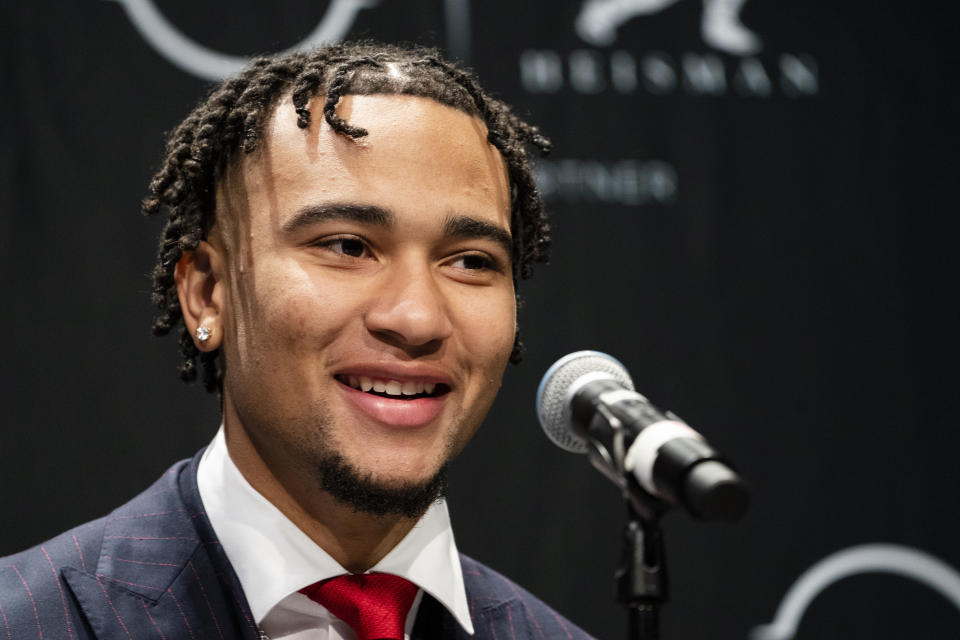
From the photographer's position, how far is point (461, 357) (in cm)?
155

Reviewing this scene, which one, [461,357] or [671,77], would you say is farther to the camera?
[671,77]

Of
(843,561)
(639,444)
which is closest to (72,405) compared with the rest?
(639,444)

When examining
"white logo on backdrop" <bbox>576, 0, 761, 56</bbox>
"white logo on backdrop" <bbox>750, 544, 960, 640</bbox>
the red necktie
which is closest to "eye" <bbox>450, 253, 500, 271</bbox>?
the red necktie

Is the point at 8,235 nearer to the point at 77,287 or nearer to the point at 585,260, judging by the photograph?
the point at 77,287

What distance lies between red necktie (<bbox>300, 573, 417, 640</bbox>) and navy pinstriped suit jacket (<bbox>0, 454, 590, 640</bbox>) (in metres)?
0.11

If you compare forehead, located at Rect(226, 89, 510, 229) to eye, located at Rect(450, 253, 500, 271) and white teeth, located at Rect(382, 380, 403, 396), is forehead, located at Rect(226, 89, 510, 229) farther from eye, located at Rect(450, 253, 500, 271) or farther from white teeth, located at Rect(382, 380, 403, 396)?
white teeth, located at Rect(382, 380, 403, 396)

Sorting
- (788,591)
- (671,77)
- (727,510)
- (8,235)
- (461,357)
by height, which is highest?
(671,77)

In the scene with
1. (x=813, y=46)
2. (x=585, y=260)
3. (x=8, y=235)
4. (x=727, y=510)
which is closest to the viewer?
(x=727, y=510)

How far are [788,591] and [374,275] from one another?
1.68 m

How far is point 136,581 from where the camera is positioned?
57.7 inches

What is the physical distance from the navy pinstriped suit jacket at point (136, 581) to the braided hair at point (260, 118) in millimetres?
273

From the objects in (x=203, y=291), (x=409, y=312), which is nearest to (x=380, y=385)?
(x=409, y=312)

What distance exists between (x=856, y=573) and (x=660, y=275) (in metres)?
0.91

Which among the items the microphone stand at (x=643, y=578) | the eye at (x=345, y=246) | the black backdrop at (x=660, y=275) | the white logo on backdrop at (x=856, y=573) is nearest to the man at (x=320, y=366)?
the eye at (x=345, y=246)
